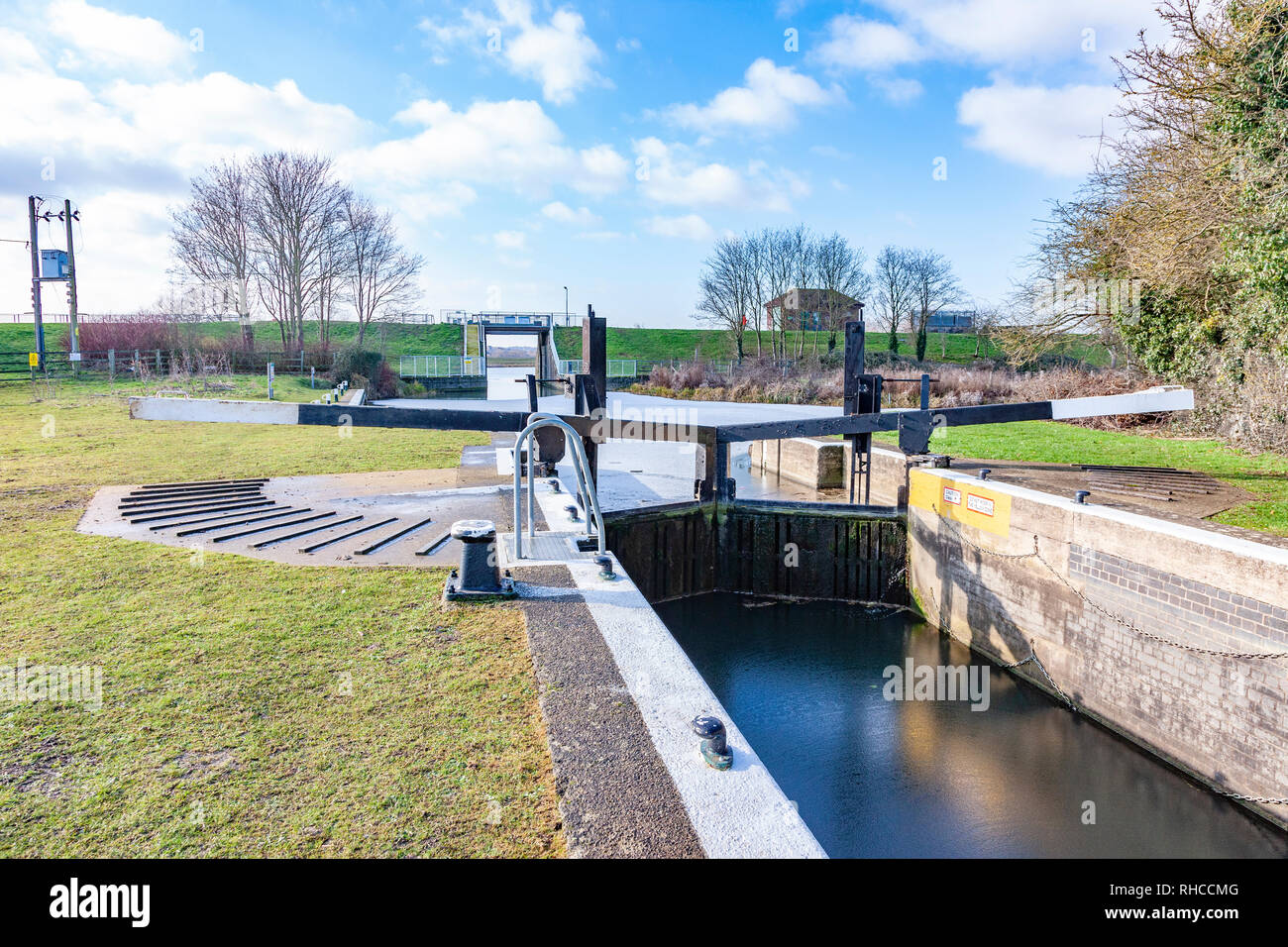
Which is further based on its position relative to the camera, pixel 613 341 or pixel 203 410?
pixel 613 341

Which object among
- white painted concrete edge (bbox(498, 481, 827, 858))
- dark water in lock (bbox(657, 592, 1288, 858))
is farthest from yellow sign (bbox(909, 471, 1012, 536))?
white painted concrete edge (bbox(498, 481, 827, 858))

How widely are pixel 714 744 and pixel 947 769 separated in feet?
18.6

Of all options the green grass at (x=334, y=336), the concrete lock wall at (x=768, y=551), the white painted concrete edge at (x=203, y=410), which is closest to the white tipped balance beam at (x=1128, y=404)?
the concrete lock wall at (x=768, y=551)

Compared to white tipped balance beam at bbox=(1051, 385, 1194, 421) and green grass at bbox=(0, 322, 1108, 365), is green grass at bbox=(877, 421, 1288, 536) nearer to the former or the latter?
white tipped balance beam at bbox=(1051, 385, 1194, 421)

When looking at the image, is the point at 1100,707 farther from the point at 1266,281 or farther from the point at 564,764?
the point at 564,764

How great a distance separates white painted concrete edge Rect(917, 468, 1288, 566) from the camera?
22.5 feet

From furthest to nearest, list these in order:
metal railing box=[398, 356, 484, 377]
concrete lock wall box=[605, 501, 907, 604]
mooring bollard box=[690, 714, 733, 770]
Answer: metal railing box=[398, 356, 484, 377] → concrete lock wall box=[605, 501, 907, 604] → mooring bollard box=[690, 714, 733, 770]

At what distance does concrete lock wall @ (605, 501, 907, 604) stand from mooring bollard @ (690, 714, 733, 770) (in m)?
8.80

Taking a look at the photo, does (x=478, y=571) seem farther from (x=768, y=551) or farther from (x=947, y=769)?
(x=768, y=551)

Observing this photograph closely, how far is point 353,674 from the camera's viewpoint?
5012 mm

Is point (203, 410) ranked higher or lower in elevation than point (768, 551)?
higher

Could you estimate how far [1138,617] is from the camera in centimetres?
815

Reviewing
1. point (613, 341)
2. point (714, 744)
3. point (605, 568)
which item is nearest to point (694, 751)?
point (714, 744)

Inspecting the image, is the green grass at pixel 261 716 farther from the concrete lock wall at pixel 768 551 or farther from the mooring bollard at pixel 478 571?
the concrete lock wall at pixel 768 551
